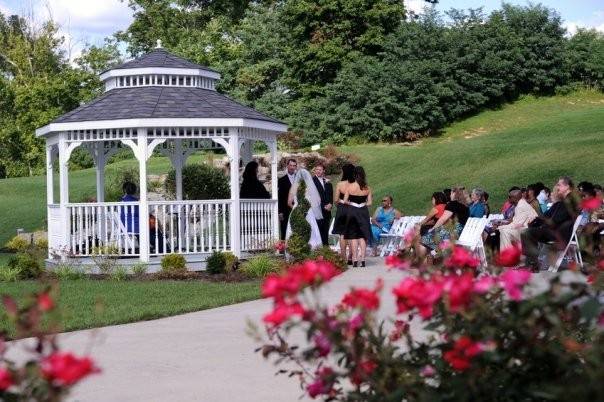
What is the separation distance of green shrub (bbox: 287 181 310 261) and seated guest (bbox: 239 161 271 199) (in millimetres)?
1432

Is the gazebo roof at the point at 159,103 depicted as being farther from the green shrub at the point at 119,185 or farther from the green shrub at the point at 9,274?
the green shrub at the point at 119,185

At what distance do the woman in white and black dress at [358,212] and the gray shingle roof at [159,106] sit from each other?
2.59m

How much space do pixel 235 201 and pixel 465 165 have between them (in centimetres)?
1625

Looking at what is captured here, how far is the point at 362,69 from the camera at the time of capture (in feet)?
148

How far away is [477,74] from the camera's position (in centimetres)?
4644

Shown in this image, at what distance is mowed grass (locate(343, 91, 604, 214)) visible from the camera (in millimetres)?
29438

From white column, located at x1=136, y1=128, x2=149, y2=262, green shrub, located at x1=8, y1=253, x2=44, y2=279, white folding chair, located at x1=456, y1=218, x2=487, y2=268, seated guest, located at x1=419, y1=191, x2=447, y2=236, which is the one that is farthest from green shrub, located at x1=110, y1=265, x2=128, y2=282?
white folding chair, located at x1=456, y1=218, x2=487, y2=268

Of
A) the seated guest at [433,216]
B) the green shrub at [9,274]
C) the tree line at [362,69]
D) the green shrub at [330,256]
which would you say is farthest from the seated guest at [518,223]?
the tree line at [362,69]

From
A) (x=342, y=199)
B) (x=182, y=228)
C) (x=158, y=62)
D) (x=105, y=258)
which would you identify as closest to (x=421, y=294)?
(x=342, y=199)

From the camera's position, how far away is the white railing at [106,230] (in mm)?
18406

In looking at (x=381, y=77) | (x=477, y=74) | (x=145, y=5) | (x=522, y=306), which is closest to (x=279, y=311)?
(x=522, y=306)

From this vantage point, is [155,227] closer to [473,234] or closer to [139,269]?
[139,269]

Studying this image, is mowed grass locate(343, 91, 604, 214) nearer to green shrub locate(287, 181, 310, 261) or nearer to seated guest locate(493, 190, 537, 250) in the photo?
green shrub locate(287, 181, 310, 261)

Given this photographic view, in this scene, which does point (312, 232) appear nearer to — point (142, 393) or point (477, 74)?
point (142, 393)
